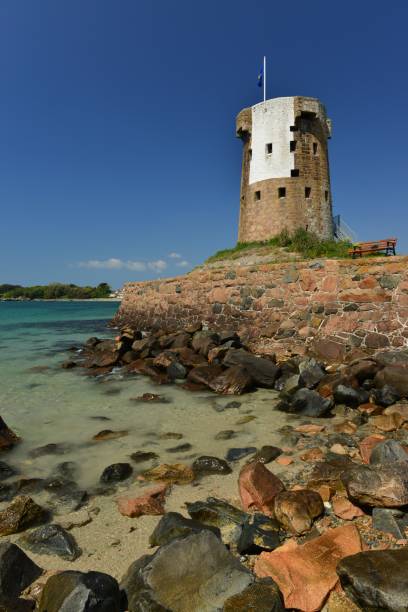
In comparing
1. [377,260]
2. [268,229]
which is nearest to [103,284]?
[268,229]

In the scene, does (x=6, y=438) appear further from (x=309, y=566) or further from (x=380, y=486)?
(x=380, y=486)

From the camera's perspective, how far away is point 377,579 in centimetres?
193

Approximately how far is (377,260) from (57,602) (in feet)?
27.6

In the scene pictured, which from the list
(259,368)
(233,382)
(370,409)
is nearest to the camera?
(370,409)

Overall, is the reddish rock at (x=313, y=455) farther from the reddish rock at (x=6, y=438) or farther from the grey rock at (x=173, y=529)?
the reddish rock at (x=6, y=438)

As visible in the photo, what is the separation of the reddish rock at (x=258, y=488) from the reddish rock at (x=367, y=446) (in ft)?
3.85

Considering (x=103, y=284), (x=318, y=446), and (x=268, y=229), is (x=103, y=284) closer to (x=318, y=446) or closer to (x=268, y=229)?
(x=268, y=229)

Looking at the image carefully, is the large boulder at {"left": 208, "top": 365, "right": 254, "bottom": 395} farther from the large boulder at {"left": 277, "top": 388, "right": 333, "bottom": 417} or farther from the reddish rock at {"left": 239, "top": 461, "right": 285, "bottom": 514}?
the reddish rock at {"left": 239, "top": 461, "right": 285, "bottom": 514}

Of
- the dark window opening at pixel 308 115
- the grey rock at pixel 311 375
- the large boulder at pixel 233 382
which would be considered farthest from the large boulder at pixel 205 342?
the dark window opening at pixel 308 115

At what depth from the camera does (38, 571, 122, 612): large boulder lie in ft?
6.31

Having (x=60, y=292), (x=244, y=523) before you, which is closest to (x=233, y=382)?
(x=244, y=523)

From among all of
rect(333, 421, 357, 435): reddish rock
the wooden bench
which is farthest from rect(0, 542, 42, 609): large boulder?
the wooden bench

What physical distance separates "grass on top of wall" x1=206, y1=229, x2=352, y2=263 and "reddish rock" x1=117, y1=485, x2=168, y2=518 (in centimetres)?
1886

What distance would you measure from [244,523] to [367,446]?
76.8 inches
